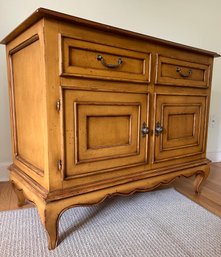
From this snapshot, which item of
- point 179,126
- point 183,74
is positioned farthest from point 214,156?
point 183,74

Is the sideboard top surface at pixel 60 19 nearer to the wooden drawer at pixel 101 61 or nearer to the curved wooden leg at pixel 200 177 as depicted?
the wooden drawer at pixel 101 61

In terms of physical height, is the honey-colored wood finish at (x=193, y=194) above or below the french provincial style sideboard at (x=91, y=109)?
below

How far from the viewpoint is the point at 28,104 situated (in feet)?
2.69

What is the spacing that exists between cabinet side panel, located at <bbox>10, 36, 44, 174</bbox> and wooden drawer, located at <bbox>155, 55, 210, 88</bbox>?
1.67 ft

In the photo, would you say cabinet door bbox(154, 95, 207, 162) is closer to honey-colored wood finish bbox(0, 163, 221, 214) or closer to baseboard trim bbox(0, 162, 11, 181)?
honey-colored wood finish bbox(0, 163, 221, 214)

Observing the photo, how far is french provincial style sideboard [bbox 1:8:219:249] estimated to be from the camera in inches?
27.4

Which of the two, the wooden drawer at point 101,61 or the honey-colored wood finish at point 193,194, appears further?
the honey-colored wood finish at point 193,194

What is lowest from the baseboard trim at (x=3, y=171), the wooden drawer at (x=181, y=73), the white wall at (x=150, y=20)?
the baseboard trim at (x=3, y=171)

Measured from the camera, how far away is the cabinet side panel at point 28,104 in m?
0.73

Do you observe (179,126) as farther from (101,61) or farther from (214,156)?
(214,156)

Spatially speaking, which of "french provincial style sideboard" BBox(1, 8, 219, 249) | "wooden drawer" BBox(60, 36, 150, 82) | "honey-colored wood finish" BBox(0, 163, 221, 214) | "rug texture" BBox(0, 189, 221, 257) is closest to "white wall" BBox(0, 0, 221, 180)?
"honey-colored wood finish" BBox(0, 163, 221, 214)

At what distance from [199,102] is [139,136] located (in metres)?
0.45

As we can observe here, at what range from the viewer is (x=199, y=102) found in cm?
112

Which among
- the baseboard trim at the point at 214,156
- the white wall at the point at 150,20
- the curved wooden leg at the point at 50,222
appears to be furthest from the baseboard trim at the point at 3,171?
the baseboard trim at the point at 214,156
